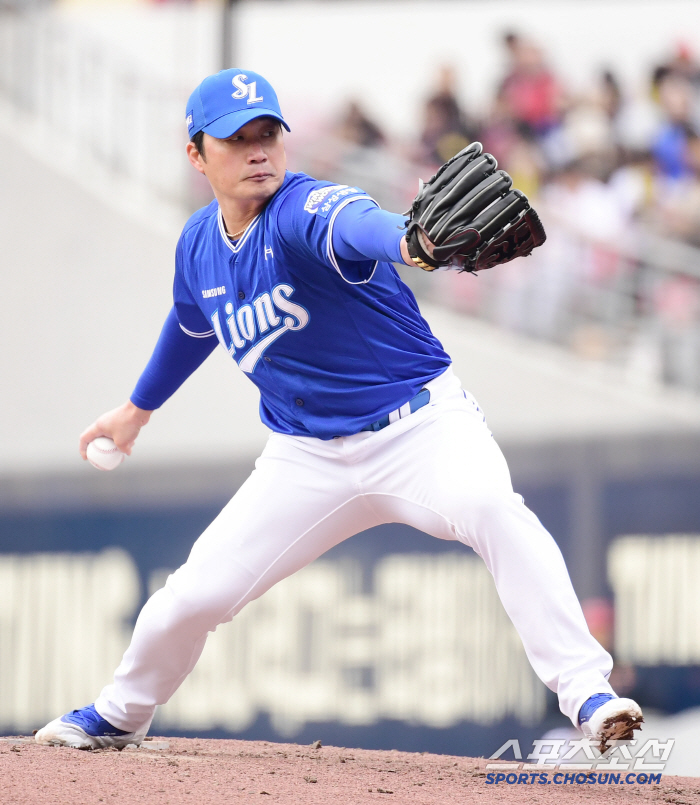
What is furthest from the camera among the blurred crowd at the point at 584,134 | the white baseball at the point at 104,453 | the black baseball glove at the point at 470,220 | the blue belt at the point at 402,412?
the blurred crowd at the point at 584,134

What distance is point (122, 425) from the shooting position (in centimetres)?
336

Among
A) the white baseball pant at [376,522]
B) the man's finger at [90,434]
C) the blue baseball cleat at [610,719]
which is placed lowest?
the blue baseball cleat at [610,719]

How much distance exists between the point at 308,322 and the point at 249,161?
0.40 metres

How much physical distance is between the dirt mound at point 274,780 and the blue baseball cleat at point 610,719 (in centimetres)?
19

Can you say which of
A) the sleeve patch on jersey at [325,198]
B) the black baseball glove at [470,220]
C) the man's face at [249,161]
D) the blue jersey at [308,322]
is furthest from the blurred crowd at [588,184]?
the black baseball glove at [470,220]

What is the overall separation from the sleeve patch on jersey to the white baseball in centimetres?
113

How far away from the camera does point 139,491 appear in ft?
22.8

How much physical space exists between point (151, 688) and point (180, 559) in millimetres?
3427

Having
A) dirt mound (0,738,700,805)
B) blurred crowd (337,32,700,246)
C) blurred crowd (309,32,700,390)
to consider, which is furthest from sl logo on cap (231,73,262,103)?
blurred crowd (337,32,700,246)

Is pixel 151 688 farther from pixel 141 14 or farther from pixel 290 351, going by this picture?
pixel 141 14

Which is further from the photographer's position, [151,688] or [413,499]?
[151,688]

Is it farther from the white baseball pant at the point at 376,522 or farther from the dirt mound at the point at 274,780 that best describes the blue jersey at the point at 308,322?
the dirt mound at the point at 274,780

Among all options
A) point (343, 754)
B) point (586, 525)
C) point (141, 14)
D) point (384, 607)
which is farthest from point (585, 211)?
point (343, 754)

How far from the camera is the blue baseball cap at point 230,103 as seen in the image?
2729mm
